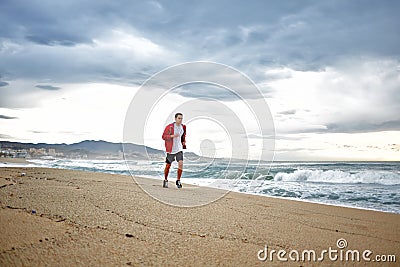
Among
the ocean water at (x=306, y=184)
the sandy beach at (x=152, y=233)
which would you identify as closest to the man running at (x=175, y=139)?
the ocean water at (x=306, y=184)

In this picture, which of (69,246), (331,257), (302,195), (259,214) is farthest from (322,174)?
(69,246)

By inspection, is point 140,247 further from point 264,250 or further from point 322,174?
point 322,174

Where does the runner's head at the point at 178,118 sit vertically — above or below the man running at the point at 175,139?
above

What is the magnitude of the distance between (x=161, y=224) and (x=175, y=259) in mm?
983

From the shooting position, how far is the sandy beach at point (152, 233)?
2326mm

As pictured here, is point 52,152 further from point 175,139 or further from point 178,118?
point 178,118

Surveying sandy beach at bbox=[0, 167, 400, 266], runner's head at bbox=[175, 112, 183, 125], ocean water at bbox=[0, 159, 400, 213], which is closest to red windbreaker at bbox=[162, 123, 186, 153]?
runner's head at bbox=[175, 112, 183, 125]
